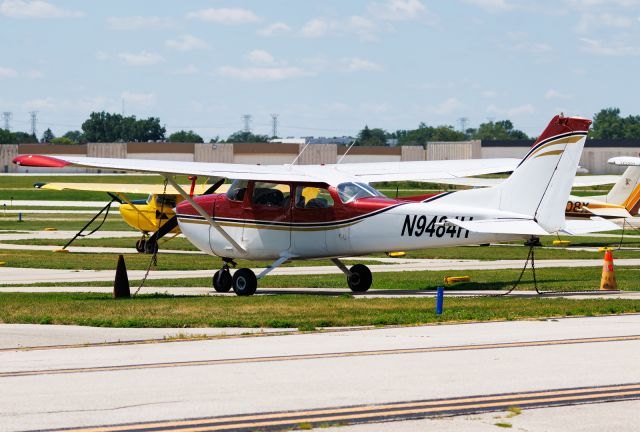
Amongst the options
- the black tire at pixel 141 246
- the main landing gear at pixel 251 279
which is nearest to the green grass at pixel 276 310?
the main landing gear at pixel 251 279

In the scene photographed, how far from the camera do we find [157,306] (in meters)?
18.0

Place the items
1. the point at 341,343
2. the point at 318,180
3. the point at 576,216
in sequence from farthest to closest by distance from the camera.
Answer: the point at 576,216 < the point at 318,180 < the point at 341,343

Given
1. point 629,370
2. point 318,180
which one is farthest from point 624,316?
point 318,180

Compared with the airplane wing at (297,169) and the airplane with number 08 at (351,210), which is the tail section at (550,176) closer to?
the airplane with number 08 at (351,210)

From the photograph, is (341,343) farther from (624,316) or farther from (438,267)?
(438,267)

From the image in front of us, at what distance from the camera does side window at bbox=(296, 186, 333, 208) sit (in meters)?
21.0

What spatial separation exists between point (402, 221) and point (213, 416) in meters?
11.1

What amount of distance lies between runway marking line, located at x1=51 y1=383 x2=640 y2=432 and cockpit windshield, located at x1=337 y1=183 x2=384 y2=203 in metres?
10.5

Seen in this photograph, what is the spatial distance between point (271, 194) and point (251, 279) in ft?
5.69

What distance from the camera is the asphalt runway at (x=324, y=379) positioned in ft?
30.8

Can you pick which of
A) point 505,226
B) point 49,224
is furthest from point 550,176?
point 49,224

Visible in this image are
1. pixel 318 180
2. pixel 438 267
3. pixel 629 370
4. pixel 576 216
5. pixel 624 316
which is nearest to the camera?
pixel 629 370

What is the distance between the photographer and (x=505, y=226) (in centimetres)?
1903

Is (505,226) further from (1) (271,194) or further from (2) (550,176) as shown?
(1) (271,194)
